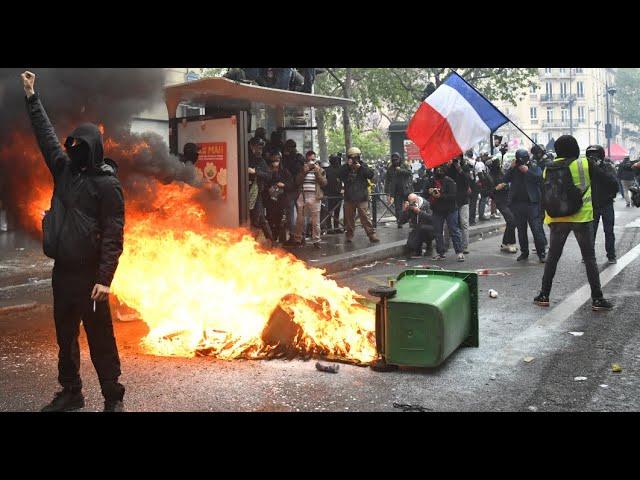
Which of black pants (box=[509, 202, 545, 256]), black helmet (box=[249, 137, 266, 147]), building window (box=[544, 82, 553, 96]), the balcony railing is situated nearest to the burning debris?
black helmet (box=[249, 137, 266, 147])

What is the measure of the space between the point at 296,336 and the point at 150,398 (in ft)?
4.69

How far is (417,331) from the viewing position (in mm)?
4930

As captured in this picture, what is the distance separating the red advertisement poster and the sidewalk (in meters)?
2.12

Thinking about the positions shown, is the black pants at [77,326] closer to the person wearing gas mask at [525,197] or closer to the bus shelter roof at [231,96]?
the bus shelter roof at [231,96]

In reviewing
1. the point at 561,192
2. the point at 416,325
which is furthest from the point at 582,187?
the point at 416,325

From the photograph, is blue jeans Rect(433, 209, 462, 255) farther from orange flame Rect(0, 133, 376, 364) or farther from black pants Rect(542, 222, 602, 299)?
orange flame Rect(0, 133, 376, 364)

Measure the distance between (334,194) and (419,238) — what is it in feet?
13.0

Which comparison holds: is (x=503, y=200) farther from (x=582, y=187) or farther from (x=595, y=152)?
(x=582, y=187)

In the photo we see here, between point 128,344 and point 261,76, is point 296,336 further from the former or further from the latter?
point 261,76

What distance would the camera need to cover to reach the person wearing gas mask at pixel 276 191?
11680 millimetres

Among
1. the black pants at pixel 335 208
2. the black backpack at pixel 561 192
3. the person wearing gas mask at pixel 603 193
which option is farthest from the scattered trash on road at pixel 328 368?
the black pants at pixel 335 208

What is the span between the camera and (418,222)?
463 inches

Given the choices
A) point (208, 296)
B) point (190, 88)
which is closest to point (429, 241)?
point (190, 88)

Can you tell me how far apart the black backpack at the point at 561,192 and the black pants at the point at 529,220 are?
3.45 meters
